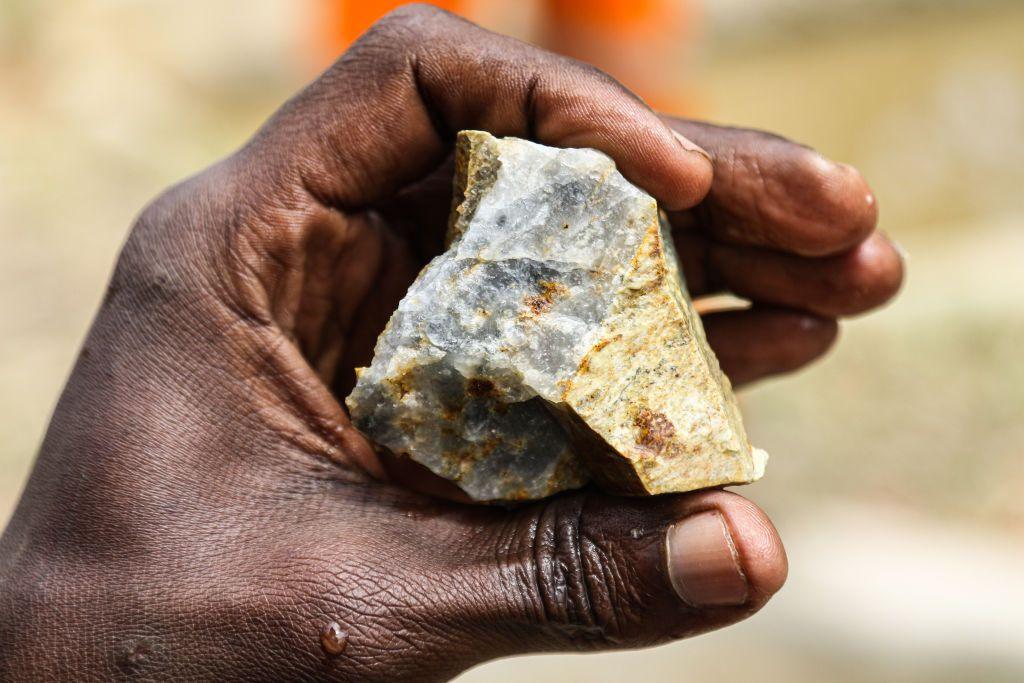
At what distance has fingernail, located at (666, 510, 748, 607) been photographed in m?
1.58

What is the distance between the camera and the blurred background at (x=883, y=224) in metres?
3.47

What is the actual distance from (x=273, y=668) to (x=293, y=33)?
7451 millimetres

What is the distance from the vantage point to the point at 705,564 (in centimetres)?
158

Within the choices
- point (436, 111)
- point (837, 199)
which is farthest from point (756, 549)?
point (436, 111)

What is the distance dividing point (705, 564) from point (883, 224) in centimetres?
615

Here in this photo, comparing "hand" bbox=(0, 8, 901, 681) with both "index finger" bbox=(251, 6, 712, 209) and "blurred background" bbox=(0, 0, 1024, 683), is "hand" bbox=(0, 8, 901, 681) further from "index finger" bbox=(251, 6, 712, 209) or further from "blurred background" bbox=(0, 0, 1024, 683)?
"blurred background" bbox=(0, 0, 1024, 683)

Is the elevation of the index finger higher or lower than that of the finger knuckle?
higher

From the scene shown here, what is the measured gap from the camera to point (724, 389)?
6.05 ft

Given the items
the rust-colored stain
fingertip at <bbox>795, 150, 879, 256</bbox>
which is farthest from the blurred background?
the rust-colored stain

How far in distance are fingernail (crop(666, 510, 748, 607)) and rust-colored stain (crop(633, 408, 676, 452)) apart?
5.2 inches

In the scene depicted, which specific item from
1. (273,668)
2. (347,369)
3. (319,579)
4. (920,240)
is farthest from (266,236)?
(920,240)

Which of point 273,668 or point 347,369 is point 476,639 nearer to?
point 273,668

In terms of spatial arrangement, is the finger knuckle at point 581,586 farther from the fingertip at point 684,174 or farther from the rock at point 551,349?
the fingertip at point 684,174

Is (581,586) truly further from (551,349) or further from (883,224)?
(883,224)
